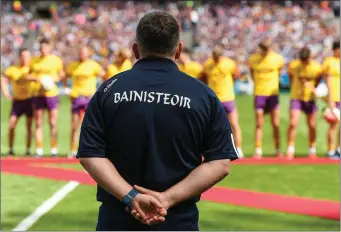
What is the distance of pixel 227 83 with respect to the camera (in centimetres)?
1334

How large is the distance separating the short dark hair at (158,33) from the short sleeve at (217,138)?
1.12 ft

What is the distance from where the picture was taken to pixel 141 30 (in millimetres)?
3369

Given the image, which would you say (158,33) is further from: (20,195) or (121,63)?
(121,63)

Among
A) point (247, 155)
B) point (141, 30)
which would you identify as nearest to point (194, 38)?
point (247, 155)

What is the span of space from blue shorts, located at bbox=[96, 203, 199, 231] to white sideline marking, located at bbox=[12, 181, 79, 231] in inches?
170

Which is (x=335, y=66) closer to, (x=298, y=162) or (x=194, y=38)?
(x=298, y=162)

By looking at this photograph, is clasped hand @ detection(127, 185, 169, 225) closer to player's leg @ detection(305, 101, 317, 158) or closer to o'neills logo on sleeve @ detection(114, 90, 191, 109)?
o'neills logo on sleeve @ detection(114, 90, 191, 109)

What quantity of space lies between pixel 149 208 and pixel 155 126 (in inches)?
15.0

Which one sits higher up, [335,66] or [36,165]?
[335,66]

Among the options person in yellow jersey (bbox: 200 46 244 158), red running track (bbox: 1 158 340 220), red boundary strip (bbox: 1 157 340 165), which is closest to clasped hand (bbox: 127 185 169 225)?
red running track (bbox: 1 158 340 220)

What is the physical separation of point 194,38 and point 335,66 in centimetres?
2714

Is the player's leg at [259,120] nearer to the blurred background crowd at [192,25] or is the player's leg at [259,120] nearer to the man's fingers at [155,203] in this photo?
the man's fingers at [155,203]

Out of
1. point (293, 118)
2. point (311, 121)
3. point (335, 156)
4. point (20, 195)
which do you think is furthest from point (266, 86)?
point (20, 195)

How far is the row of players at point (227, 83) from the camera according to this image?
43.0 feet
